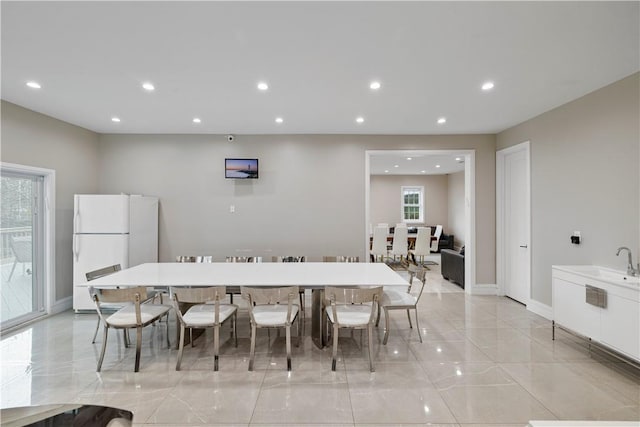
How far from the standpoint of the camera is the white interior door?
4547 millimetres

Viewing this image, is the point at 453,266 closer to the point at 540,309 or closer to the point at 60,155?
the point at 540,309

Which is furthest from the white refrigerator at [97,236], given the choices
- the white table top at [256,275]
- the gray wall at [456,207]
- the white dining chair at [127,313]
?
the gray wall at [456,207]

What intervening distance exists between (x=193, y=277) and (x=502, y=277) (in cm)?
497

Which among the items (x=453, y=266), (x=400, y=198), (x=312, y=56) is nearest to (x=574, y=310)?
(x=453, y=266)

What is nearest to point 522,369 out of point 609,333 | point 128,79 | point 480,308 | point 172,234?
point 609,333

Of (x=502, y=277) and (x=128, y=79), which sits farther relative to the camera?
(x=502, y=277)

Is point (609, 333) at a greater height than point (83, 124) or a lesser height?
lesser

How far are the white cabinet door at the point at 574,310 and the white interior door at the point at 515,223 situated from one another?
125 centimetres

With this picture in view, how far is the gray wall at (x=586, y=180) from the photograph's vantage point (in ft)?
9.73

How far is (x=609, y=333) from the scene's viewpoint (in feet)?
8.63

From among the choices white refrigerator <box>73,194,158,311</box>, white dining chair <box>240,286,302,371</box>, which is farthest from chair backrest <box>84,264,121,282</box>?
white dining chair <box>240,286,302,371</box>

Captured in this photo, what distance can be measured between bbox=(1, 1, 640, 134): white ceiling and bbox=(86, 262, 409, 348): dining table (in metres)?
2.03

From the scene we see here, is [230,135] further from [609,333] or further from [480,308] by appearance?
[609,333]

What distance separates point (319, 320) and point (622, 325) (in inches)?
106
